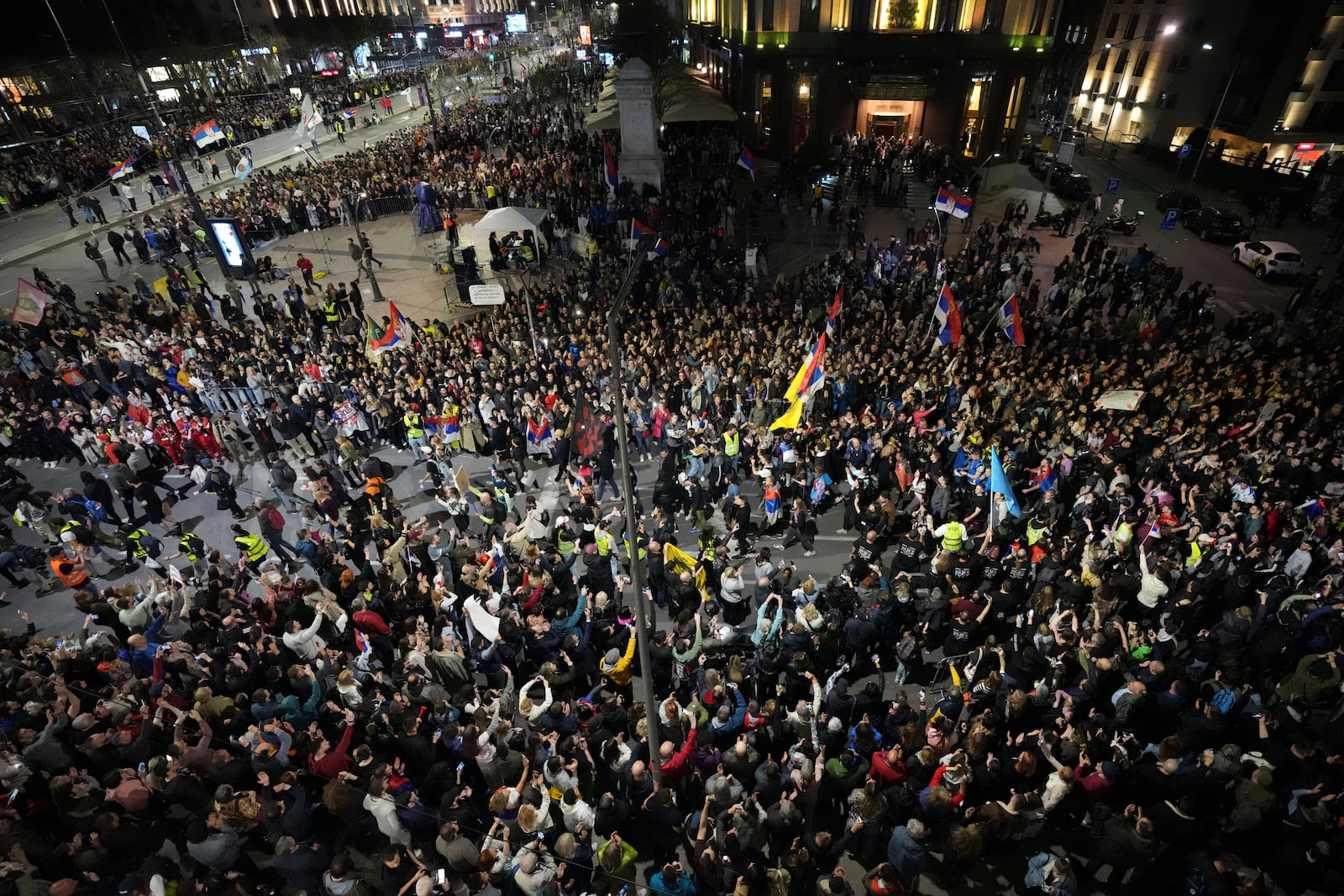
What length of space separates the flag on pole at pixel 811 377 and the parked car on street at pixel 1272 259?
69.8 ft

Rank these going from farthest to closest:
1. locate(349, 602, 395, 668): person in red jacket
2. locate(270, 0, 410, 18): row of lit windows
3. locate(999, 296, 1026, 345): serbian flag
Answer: locate(270, 0, 410, 18): row of lit windows, locate(999, 296, 1026, 345): serbian flag, locate(349, 602, 395, 668): person in red jacket

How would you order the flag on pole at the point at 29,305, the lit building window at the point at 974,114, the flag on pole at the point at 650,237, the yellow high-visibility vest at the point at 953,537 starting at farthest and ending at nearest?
the lit building window at the point at 974,114 → the flag on pole at the point at 29,305 → the flag on pole at the point at 650,237 → the yellow high-visibility vest at the point at 953,537

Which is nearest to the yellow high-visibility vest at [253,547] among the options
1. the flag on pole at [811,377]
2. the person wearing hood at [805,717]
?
the person wearing hood at [805,717]

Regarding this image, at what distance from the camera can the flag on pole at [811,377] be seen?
12.0 metres

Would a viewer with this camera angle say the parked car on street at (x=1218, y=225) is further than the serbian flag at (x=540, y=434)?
Yes

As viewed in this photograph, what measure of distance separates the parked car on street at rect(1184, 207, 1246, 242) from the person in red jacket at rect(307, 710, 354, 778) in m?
34.8

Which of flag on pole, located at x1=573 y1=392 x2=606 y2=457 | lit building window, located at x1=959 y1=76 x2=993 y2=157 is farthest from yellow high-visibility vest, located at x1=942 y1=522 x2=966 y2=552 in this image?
lit building window, located at x1=959 y1=76 x2=993 y2=157

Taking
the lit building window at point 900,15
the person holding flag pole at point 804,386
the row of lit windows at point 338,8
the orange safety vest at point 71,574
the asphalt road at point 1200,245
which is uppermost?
the row of lit windows at point 338,8

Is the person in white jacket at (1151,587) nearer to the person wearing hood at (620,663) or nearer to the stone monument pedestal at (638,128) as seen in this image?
the person wearing hood at (620,663)

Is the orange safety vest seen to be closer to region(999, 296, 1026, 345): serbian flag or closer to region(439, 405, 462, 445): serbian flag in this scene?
region(439, 405, 462, 445): serbian flag

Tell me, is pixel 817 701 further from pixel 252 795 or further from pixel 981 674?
pixel 252 795

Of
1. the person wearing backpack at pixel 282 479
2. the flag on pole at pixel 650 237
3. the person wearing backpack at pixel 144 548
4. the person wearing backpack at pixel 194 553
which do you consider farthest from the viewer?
the flag on pole at pixel 650 237

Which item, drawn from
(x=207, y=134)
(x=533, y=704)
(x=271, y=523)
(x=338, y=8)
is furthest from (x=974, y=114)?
(x=338, y=8)

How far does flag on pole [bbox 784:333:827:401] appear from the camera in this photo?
1202 centimetres
